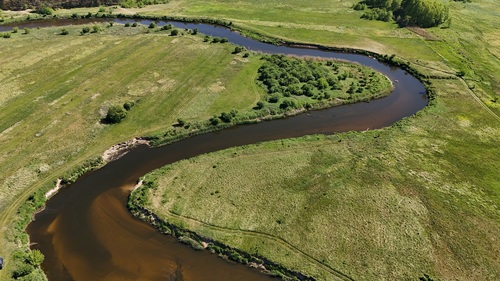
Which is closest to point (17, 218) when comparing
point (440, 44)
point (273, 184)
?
point (273, 184)

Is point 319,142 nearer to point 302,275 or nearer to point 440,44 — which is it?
point 302,275

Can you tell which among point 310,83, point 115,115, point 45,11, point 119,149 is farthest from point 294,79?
point 45,11

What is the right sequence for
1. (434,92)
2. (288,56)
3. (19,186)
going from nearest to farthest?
(19,186)
(434,92)
(288,56)

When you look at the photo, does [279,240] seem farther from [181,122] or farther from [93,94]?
[93,94]

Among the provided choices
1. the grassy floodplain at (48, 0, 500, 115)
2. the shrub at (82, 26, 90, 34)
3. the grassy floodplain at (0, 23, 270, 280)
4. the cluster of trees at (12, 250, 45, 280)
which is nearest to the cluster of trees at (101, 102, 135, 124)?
the grassy floodplain at (0, 23, 270, 280)

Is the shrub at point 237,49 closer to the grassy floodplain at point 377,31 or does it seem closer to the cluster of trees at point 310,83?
the cluster of trees at point 310,83

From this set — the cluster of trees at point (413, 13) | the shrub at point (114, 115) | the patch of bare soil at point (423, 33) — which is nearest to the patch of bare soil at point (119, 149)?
the shrub at point (114, 115)
